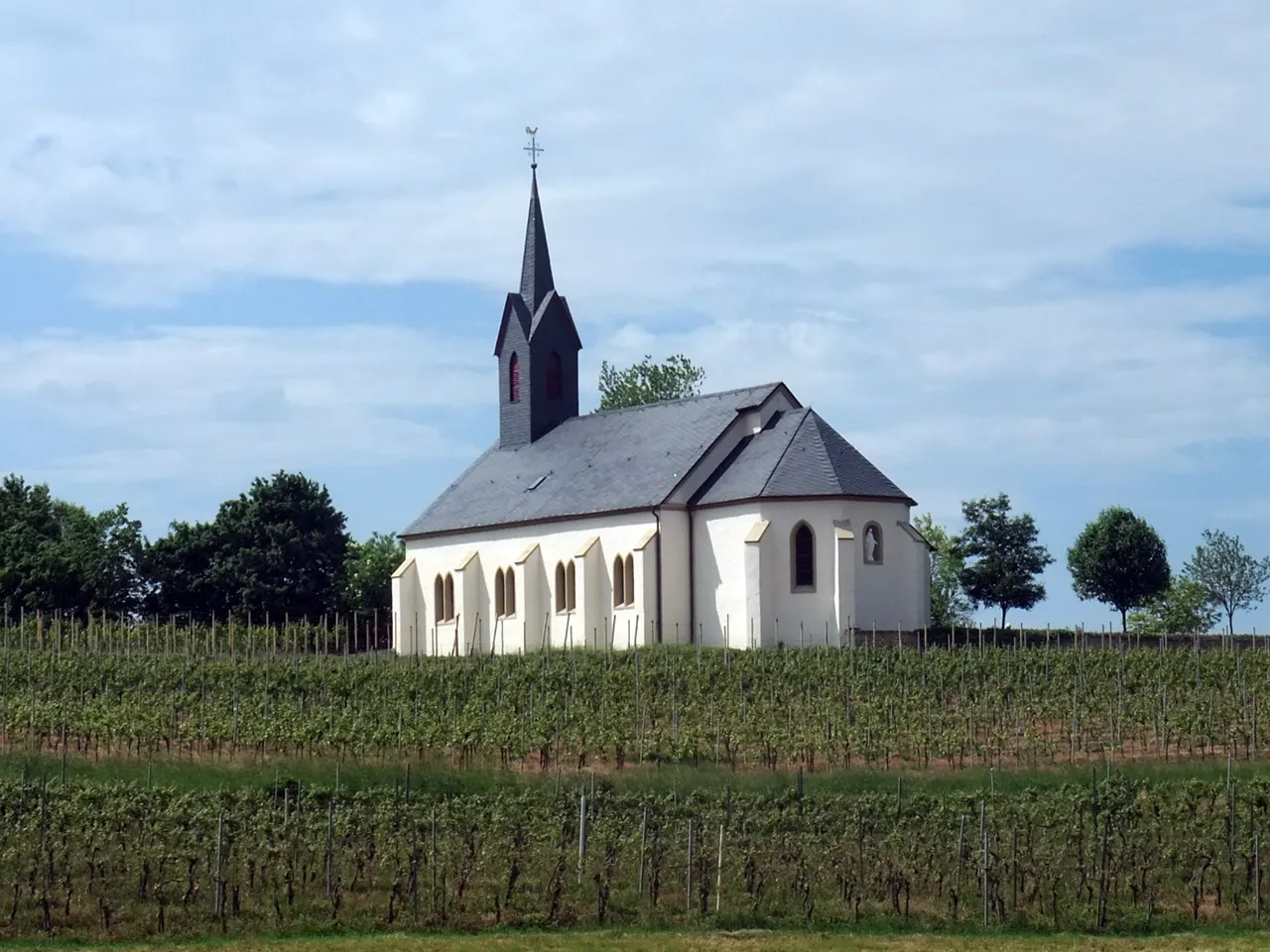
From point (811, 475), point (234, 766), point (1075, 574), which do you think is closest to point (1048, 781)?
point (234, 766)

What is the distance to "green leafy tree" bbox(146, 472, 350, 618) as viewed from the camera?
83.2 metres

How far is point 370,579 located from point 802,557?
31620mm

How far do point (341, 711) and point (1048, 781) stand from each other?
16.8m

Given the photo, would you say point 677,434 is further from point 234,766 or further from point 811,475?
point 234,766

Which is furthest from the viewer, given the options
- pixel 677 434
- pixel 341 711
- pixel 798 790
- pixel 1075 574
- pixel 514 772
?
pixel 1075 574

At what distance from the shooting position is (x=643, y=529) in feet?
208

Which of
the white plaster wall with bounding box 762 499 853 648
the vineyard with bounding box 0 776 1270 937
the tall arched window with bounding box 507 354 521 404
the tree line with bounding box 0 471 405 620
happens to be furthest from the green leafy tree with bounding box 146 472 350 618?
the vineyard with bounding box 0 776 1270 937

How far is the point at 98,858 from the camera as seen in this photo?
106 feet

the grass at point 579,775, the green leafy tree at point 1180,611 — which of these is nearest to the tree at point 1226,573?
the green leafy tree at point 1180,611

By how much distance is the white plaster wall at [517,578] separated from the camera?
6481cm

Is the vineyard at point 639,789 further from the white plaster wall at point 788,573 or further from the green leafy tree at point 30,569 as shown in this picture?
the green leafy tree at point 30,569

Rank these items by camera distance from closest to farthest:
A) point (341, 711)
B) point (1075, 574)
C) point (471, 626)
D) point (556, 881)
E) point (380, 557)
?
point (556, 881) < point (341, 711) < point (471, 626) < point (1075, 574) < point (380, 557)

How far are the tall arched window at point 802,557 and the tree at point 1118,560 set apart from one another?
24.9 metres

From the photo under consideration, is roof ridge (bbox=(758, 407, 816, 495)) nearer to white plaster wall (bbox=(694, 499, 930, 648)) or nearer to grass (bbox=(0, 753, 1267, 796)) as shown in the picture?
white plaster wall (bbox=(694, 499, 930, 648))
